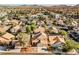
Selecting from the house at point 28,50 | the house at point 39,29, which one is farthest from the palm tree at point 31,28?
the house at point 28,50

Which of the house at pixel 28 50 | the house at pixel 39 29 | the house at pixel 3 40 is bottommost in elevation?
the house at pixel 28 50

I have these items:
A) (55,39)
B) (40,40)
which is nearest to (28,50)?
(40,40)

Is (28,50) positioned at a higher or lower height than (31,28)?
lower

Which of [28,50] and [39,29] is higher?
[39,29]

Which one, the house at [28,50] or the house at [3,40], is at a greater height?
the house at [3,40]

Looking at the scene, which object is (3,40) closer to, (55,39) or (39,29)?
(39,29)

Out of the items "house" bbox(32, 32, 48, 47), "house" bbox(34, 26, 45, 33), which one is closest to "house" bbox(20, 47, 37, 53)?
"house" bbox(32, 32, 48, 47)

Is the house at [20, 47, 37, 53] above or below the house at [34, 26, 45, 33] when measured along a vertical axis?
below

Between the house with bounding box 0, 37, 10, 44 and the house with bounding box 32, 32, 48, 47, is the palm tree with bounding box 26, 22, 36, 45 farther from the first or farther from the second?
the house with bounding box 0, 37, 10, 44

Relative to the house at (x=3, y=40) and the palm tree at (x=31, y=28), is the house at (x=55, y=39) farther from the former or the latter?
the house at (x=3, y=40)
